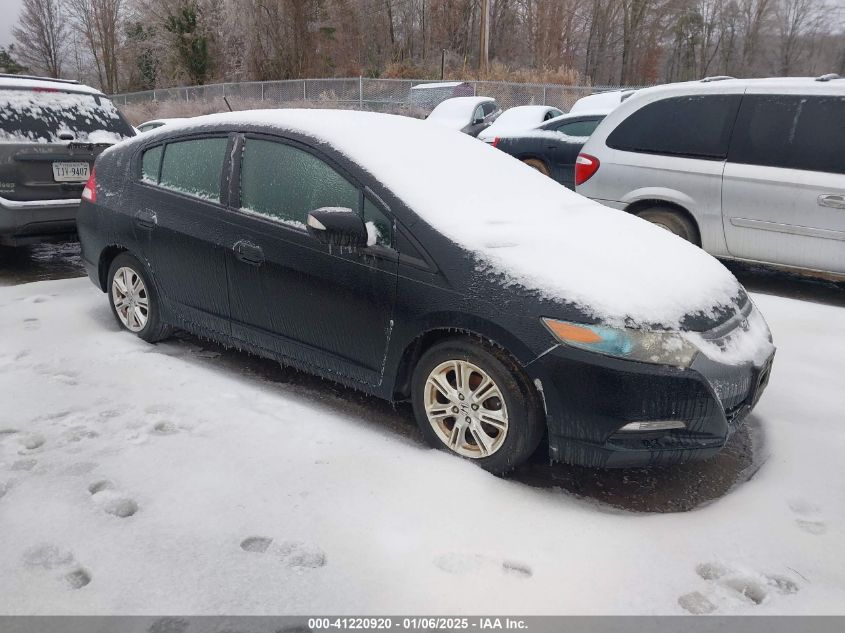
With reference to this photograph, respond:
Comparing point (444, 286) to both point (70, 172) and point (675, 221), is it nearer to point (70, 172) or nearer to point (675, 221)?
point (675, 221)

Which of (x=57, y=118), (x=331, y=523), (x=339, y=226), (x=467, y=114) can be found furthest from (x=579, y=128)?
(x=331, y=523)

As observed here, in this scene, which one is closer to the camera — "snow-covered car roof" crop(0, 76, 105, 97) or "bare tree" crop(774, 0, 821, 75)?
"snow-covered car roof" crop(0, 76, 105, 97)

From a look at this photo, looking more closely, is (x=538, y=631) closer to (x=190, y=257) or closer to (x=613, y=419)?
(x=613, y=419)

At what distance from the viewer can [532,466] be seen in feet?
9.91

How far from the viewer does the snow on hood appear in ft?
9.03

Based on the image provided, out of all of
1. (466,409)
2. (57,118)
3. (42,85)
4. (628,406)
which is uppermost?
(42,85)

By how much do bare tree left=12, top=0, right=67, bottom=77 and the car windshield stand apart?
213 feet

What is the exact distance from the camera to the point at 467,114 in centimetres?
1536

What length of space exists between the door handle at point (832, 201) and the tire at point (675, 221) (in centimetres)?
98

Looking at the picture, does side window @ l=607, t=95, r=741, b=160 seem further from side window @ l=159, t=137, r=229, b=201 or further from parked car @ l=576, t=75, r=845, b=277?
side window @ l=159, t=137, r=229, b=201

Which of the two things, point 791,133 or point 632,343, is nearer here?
point 632,343

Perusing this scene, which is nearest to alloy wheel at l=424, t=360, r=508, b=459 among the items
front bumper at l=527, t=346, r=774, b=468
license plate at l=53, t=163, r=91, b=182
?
front bumper at l=527, t=346, r=774, b=468

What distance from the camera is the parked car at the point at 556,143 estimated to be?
10.1 metres

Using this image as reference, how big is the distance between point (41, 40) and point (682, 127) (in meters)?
70.5
